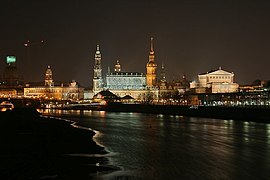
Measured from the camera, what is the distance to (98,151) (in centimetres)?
3200

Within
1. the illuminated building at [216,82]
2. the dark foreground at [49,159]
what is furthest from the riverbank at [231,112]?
the illuminated building at [216,82]

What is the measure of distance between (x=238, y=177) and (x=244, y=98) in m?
111

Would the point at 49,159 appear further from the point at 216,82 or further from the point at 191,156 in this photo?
the point at 216,82

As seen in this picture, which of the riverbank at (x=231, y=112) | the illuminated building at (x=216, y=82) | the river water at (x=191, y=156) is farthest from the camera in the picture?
the illuminated building at (x=216, y=82)

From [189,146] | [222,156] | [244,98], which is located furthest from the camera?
[244,98]

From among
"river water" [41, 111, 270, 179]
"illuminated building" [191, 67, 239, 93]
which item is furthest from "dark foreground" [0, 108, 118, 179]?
"illuminated building" [191, 67, 239, 93]

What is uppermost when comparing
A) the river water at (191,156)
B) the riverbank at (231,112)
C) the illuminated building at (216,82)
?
the illuminated building at (216,82)

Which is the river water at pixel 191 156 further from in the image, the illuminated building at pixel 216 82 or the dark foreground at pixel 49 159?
the illuminated building at pixel 216 82

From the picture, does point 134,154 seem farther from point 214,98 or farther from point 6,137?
point 214,98

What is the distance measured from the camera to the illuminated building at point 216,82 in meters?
180

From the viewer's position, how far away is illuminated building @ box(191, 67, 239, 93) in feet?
591

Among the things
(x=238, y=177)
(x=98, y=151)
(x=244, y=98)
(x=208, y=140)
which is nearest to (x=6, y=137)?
(x=98, y=151)

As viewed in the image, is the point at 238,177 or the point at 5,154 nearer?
the point at 238,177

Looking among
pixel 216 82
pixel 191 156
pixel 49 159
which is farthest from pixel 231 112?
pixel 216 82
